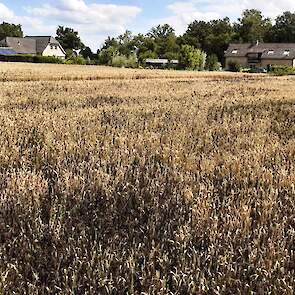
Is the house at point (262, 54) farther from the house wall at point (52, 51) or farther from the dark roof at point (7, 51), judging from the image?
the dark roof at point (7, 51)

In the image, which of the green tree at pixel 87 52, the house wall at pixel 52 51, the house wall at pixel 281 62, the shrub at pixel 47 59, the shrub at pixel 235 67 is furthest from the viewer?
the green tree at pixel 87 52

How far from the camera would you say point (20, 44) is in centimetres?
10675

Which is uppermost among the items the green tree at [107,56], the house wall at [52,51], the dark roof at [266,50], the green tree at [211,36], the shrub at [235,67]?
the green tree at [211,36]

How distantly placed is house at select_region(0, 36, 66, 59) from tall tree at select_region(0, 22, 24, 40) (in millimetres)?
18360

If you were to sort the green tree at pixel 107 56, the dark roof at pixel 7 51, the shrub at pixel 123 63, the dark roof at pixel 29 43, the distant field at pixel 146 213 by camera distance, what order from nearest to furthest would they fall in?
1. the distant field at pixel 146 213
2. the shrub at pixel 123 63
3. the green tree at pixel 107 56
4. the dark roof at pixel 7 51
5. the dark roof at pixel 29 43

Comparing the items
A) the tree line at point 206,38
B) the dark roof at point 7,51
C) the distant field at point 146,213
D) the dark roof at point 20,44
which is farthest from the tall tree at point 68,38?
the distant field at point 146,213

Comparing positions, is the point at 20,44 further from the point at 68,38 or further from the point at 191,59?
the point at 191,59

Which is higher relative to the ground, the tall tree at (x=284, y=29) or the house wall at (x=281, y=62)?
the tall tree at (x=284, y=29)

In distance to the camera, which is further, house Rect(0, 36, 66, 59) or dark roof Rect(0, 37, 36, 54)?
house Rect(0, 36, 66, 59)

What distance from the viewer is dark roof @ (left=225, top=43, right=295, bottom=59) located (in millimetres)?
94688

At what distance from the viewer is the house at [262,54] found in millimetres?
94688

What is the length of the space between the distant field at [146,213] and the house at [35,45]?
104 m

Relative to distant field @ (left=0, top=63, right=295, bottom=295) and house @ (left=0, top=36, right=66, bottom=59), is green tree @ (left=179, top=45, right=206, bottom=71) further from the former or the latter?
distant field @ (left=0, top=63, right=295, bottom=295)

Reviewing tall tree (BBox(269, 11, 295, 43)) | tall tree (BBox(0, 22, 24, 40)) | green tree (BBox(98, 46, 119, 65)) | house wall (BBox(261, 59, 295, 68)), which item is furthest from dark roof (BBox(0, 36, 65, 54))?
tall tree (BBox(269, 11, 295, 43))
